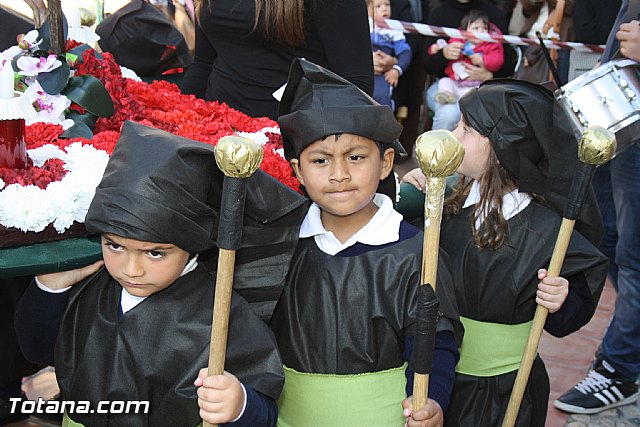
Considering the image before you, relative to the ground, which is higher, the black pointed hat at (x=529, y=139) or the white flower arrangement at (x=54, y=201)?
the white flower arrangement at (x=54, y=201)

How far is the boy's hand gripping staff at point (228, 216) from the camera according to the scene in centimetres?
162

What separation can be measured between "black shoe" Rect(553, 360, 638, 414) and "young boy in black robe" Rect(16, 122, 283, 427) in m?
2.16

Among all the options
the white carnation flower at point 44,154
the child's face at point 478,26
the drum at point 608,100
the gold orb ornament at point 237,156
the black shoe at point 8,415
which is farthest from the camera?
the child's face at point 478,26

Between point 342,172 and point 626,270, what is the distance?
2.03 m

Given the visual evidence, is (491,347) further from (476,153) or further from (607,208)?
(607,208)

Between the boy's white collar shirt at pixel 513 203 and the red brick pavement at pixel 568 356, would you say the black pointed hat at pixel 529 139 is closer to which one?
the boy's white collar shirt at pixel 513 203

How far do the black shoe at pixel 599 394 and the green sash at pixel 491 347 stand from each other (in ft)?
4.01

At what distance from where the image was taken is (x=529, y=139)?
2.55m

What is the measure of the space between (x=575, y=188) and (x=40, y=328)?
4.31 feet

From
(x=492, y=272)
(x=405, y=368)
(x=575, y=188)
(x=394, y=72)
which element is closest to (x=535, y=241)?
(x=492, y=272)

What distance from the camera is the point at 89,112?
2.64 metres

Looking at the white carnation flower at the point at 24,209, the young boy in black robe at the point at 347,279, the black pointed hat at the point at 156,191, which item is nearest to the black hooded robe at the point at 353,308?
the young boy in black robe at the point at 347,279

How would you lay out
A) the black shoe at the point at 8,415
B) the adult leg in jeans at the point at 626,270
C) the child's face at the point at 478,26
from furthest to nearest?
the child's face at the point at 478,26, the adult leg in jeans at the point at 626,270, the black shoe at the point at 8,415

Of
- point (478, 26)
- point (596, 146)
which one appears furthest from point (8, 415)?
point (478, 26)
